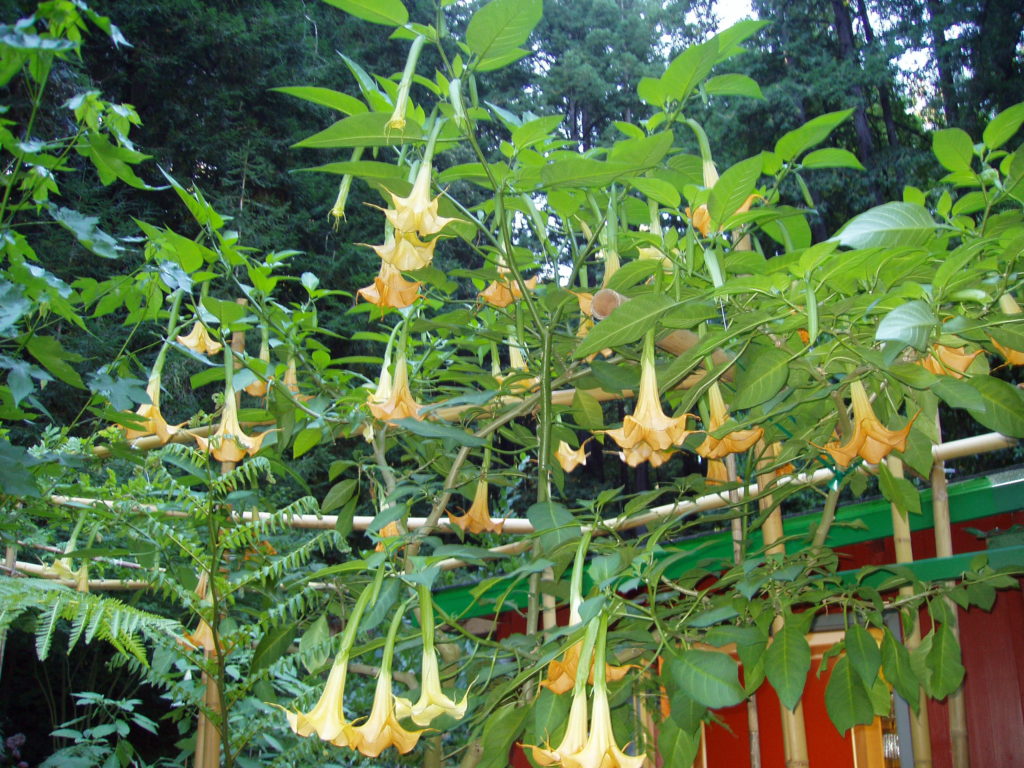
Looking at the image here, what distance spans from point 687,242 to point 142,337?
5.39 m

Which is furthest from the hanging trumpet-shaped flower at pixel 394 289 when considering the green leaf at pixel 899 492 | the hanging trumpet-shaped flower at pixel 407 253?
the green leaf at pixel 899 492

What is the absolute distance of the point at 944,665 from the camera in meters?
1.04

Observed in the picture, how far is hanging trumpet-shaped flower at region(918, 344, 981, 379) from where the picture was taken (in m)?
0.92

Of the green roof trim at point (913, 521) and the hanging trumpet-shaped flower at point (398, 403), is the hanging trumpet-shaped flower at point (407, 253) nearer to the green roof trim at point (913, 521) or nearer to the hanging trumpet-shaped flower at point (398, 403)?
the hanging trumpet-shaped flower at point (398, 403)

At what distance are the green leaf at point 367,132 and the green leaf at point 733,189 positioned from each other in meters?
0.32

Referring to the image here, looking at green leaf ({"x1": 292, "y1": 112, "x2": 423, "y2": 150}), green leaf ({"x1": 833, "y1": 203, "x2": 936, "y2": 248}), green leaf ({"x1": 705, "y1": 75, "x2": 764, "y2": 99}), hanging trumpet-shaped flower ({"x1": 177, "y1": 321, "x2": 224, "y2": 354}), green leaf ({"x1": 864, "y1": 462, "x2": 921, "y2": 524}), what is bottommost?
green leaf ({"x1": 864, "y1": 462, "x2": 921, "y2": 524})

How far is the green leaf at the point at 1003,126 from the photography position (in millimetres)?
860

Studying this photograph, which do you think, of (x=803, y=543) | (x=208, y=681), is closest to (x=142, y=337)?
(x=208, y=681)

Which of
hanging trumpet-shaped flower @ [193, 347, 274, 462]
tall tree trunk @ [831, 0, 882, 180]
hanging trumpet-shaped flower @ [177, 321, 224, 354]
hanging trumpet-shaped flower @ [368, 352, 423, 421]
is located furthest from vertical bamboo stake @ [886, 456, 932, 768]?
tall tree trunk @ [831, 0, 882, 180]

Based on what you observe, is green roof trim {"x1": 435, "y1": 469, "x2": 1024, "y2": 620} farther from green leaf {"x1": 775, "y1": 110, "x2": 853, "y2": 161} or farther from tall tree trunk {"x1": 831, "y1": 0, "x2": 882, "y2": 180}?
tall tree trunk {"x1": 831, "y1": 0, "x2": 882, "y2": 180}

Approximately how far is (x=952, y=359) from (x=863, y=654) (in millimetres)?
355

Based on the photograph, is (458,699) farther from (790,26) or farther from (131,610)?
(790,26)

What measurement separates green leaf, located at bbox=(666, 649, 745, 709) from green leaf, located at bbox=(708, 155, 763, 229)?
0.45 m

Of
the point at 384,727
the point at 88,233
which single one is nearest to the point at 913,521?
the point at 384,727
